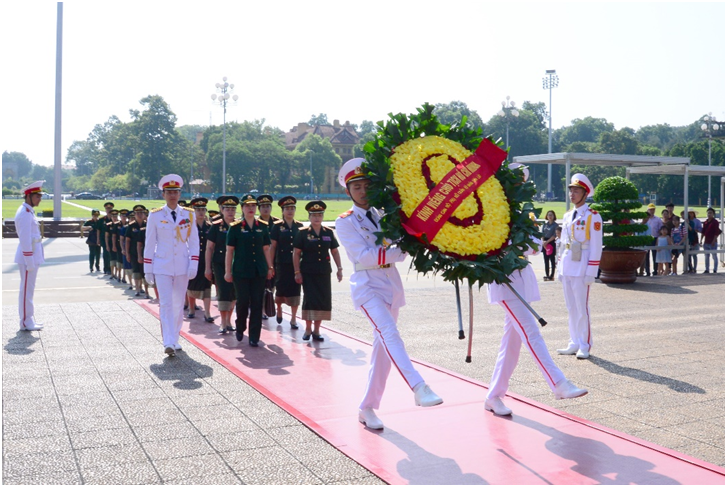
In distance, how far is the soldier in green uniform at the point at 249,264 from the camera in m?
8.82

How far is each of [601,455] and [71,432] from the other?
3.79 m

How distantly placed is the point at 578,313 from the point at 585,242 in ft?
2.75

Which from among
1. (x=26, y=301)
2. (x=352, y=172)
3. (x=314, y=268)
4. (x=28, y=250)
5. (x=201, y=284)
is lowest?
(x=26, y=301)

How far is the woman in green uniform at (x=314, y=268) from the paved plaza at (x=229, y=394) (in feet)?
2.59

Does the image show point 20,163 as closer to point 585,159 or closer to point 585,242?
point 585,159

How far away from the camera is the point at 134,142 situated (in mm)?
103500

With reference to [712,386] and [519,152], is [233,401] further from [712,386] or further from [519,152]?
[519,152]

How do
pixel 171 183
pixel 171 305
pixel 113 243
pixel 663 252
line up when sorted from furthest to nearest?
pixel 663 252 < pixel 113 243 < pixel 171 183 < pixel 171 305

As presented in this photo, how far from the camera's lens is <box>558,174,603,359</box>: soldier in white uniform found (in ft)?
26.2

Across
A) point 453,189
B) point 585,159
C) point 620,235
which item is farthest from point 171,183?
point 585,159

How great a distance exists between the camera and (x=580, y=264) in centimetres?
824

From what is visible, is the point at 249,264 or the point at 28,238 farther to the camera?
the point at 28,238

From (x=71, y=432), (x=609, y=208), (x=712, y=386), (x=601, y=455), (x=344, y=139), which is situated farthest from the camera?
(x=344, y=139)

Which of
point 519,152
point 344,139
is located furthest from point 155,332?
point 344,139
